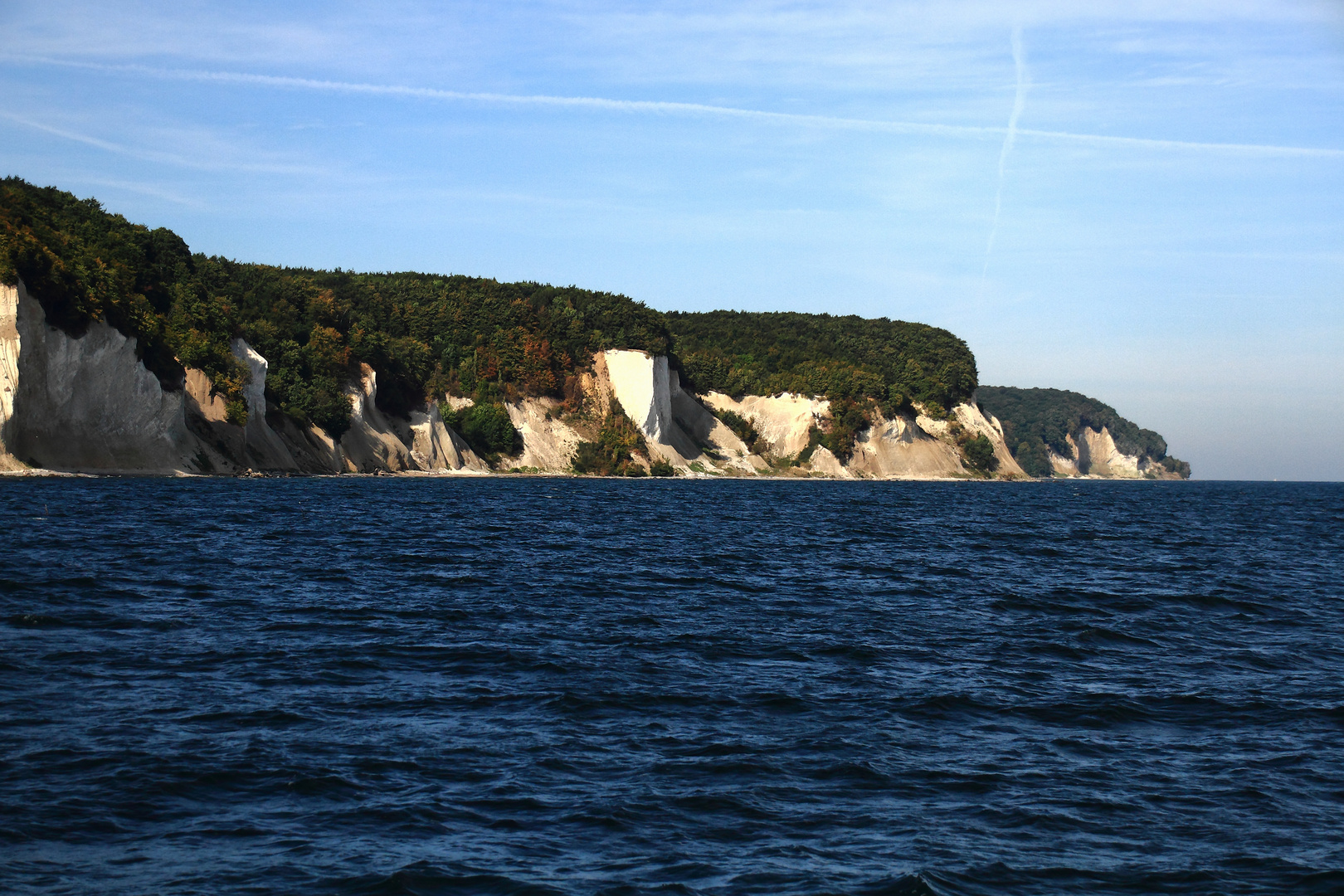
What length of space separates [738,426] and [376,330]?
55471 millimetres

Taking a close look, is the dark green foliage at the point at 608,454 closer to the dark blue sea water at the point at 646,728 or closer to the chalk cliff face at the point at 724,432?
the chalk cliff face at the point at 724,432

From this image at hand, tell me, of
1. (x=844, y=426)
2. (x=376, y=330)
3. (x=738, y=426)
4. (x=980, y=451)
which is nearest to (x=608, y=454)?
(x=376, y=330)

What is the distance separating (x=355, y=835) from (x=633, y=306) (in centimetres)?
13927

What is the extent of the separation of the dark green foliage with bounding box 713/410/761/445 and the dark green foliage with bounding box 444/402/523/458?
39.1 meters

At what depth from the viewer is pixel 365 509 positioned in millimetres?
55719

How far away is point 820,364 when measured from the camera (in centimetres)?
17262

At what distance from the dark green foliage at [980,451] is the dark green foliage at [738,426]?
118 feet

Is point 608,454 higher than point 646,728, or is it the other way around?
point 608,454

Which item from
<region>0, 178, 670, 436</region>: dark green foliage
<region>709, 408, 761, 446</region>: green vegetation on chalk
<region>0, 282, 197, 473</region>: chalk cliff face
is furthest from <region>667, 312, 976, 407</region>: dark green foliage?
<region>0, 282, 197, 473</region>: chalk cliff face

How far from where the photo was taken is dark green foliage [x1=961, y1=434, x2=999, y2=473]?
170 m

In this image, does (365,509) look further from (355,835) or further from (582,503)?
(355,835)

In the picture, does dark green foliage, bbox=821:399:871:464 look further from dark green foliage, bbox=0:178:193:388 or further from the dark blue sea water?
the dark blue sea water

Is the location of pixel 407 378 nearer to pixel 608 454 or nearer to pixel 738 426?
pixel 608 454

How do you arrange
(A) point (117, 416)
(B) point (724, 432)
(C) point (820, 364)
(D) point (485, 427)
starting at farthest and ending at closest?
(C) point (820, 364)
(B) point (724, 432)
(D) point (485, 427)
(A) point (117, 416)
